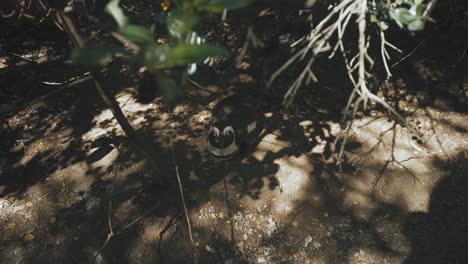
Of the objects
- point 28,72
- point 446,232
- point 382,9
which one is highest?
point 382,9

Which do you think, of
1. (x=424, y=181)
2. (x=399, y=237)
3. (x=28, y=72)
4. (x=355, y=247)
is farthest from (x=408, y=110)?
(x=28, y=72)

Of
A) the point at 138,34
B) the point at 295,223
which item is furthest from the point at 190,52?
the point at 295,223

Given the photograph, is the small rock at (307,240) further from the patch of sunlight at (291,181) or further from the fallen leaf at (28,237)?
the fallen leaf at (28,237)

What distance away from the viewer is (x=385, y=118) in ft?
13.8

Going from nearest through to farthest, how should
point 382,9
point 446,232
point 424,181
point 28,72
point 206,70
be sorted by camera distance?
point 382,9
point 446,232
point 424,181
point 206,70
point 28,72

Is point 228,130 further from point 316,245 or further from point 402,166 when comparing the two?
point 402,166

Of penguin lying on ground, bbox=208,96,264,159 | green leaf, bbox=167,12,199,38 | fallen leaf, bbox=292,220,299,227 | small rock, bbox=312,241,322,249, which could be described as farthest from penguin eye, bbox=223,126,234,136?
green leaf, bbox=167,12,199,38

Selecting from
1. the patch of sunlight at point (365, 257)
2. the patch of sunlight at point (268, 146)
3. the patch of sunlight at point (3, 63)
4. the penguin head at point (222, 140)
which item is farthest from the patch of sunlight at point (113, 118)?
the patch of sunlight at point (365, 257)

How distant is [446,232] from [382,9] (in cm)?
237

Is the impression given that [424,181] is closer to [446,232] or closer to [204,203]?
[446,232]

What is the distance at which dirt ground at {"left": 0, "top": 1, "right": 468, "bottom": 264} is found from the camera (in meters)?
3.37

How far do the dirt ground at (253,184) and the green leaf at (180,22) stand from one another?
2.05 m

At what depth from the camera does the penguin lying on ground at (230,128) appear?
12.5ft

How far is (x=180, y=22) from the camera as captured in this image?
3.26ft
